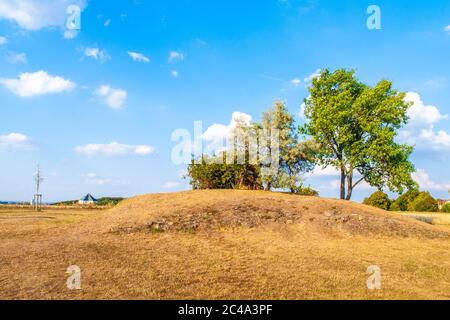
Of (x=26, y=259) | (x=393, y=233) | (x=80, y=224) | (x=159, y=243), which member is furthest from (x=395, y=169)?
(x=26, y=259)

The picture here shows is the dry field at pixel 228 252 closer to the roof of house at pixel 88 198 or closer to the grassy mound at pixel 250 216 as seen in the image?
the grassy mound at pixel 250 216

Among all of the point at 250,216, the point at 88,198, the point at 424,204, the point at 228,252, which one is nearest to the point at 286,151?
the point at 250,216

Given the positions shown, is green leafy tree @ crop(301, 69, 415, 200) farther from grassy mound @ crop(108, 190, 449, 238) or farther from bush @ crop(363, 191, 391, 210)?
bush @ crop(363, 191, 391, 210)

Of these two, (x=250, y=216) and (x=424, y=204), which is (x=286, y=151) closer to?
(x=250, y=216)

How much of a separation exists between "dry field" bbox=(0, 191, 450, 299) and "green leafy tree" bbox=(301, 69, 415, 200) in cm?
1125

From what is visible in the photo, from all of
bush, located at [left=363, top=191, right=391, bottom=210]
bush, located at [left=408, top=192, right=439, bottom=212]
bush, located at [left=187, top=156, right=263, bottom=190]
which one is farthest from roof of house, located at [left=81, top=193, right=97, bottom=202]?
bush, located at [left=408, top=192, right=439, bottom=212]

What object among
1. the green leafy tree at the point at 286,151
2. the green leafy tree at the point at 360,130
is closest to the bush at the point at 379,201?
the green leafy tree at the point at 360,130

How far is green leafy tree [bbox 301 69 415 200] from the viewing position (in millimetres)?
33250

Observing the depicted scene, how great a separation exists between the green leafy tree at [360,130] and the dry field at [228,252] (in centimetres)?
1125

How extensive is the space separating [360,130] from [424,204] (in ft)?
119

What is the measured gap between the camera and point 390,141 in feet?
109

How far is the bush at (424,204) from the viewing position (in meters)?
60.7
